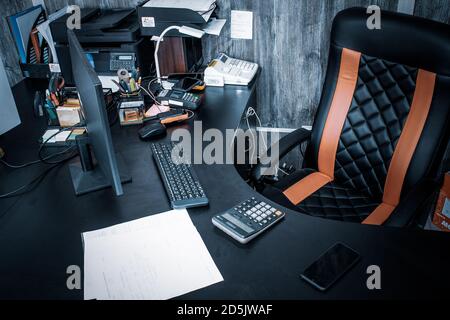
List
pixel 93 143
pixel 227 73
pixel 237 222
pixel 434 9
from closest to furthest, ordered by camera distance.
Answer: pixel 237 222 → pixel 93 143 → pixel 434 9 → pixel 227 73

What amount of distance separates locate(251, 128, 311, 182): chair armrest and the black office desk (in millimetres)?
196

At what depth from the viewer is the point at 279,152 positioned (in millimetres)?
1688

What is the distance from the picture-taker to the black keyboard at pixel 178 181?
50.1 inches

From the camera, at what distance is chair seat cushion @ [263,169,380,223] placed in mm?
1612

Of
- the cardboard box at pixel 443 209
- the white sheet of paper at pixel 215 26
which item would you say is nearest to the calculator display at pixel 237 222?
the white sheet of paper at pixel 215 26

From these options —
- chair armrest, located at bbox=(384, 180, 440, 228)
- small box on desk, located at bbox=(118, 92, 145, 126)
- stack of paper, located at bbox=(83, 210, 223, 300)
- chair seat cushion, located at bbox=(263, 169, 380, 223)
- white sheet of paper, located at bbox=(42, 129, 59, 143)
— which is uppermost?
small box on desk, located at bbox=(118, 92, 145, 126)

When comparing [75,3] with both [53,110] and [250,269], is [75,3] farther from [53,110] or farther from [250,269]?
[250,269]

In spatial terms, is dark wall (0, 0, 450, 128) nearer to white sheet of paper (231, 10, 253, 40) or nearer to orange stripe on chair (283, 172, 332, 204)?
white sheet of paper (231, 10, 253, 40)

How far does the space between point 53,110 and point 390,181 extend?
1.33 meters

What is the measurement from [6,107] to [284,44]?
1.29 m

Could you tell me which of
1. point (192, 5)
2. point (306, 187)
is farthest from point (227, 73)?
point (306, 187)

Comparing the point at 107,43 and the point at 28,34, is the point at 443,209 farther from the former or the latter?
the point at 28,34

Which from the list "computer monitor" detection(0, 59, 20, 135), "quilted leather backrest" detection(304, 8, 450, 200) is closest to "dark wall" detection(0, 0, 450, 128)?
"quilted leather backrest" detection(304, 8, 450, 200)

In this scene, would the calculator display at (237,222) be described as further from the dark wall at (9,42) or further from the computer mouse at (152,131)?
the dark wall at (9,42)
